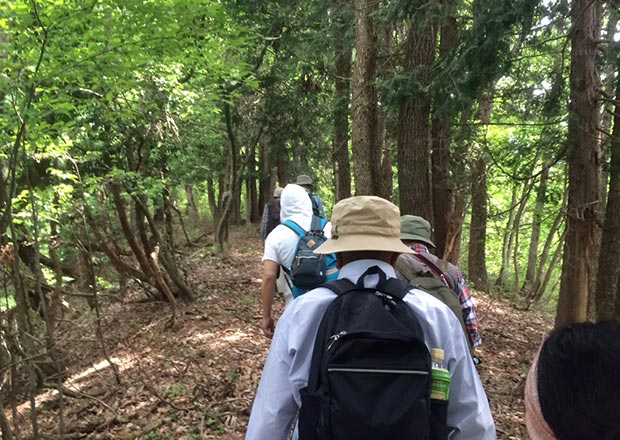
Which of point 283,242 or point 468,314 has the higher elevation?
point 283,242

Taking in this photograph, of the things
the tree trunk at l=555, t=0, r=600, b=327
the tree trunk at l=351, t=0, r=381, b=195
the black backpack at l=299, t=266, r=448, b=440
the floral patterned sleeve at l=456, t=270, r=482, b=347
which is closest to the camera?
the black backpack at l=299, t=266, r=448, b=440

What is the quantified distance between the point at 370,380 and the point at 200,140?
12.5 m

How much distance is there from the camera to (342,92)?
450 inches

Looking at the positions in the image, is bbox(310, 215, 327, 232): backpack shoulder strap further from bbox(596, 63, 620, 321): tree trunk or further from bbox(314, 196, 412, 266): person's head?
bbox(596, 63, 620, 321): tree trunk

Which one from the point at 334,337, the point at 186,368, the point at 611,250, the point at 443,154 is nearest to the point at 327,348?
the point at 334,337

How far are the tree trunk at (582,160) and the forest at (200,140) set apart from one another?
21mm

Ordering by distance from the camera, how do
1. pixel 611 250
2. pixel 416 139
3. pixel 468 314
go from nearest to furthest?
1. pixel 468 314
2. pixel 611 250
3. pixel 416 139

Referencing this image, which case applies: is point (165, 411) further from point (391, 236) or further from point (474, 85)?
point (474, 85)

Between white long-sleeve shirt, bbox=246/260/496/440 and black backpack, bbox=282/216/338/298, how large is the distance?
71.8 inches

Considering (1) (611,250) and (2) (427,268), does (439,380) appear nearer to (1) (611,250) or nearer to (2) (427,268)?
(2) (427,268)

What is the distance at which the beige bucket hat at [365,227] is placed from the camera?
1919 millimetres

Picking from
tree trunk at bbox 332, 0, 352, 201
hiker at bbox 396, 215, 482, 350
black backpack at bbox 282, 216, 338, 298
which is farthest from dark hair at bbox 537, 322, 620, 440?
tree trunk at bbox 332, 0, 352, 201

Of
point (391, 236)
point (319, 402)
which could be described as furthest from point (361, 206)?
point (319, 402)

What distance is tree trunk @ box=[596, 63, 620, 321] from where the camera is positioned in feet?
19.8
